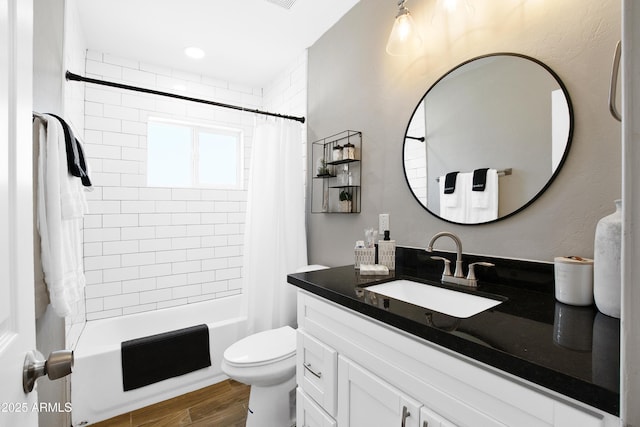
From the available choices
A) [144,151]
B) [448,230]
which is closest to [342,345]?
[448,230]

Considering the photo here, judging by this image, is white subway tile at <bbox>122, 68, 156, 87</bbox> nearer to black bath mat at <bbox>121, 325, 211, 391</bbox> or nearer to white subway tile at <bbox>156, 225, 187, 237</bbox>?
white subway tile at <bbox>156, 225, 187, 237</bbox>

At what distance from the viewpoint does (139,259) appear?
8.69ft

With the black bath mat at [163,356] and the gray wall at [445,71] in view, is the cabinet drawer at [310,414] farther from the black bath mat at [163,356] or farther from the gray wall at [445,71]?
the black bath mat at [163,356]

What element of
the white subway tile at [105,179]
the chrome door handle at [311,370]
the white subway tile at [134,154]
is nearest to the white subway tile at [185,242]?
the white subway tile at [105,179]

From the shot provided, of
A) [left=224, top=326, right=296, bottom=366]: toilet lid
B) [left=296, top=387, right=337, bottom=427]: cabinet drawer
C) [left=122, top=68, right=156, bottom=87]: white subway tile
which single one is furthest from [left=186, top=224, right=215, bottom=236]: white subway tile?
[left=296, top=387, right=337, bottom=427]: cabinet drawer

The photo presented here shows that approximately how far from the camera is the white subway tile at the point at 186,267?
110 inches

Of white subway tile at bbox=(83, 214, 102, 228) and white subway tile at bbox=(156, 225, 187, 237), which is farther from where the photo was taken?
white subway tile at bbox=(156, 225, 187, 237)

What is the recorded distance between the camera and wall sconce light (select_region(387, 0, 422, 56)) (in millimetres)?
1484

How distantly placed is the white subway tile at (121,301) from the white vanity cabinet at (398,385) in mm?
2066

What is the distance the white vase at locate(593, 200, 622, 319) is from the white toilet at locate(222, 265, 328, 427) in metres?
1.32

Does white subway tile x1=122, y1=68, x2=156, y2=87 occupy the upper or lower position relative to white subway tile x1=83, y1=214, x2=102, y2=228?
upper

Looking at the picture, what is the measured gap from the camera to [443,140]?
4.65 feet

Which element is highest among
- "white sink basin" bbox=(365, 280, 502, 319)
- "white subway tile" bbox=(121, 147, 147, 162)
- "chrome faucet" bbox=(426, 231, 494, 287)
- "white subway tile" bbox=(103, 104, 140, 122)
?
"white subway tile" bbox=(103, 104, 140, 122)

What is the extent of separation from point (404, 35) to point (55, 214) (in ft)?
5.61
